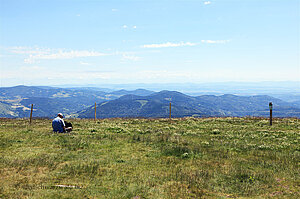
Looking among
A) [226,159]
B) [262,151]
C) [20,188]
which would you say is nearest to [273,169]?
[226,159]

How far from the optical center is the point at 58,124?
1956 centimetres

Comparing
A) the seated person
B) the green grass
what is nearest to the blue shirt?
the seated person

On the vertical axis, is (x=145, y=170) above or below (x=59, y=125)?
below

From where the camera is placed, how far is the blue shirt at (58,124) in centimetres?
1949

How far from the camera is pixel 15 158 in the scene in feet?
37.2

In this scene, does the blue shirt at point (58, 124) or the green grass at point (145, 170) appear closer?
the green grass at point (145, 170)

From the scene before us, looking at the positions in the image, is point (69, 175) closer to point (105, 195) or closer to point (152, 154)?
point (105, 195)

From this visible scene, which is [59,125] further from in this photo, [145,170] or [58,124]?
[145,170]

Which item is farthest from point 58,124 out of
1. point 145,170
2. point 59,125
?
point 145,170

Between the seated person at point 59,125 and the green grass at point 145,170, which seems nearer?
the green grass at point 145,170

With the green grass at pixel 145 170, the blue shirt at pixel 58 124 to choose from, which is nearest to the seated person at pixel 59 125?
the blue shirt at pixel 58 124

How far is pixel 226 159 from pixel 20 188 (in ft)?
32.9

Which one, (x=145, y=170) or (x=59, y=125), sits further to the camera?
(x=59, y=125)

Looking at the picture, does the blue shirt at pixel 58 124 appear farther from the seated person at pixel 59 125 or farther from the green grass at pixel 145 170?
the green grass at pixel 145 170
